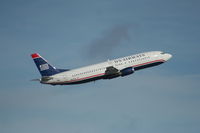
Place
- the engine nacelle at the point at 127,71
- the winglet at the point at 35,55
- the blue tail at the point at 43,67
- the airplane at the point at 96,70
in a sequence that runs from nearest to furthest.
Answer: the engine nacelle at the point at 127,71, the airplane at the point at 96,70, the blue tail at the point at 43,67, the winglet at the point at 35,55

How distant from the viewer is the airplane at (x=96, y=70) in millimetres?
109375

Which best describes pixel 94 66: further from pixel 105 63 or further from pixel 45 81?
pixel 45 81

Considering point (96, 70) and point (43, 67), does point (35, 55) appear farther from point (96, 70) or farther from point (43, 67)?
point (96, 70)

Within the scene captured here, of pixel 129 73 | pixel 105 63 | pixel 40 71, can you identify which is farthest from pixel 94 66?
pixel 40 71

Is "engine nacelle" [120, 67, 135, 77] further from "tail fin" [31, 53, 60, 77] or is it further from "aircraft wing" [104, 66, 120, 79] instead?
"tail fin" [31, 53, 60, 77]

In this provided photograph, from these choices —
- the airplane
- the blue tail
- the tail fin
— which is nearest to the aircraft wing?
the airplane

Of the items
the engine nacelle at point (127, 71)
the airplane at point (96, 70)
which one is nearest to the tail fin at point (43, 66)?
the airplane at point (96, 70)

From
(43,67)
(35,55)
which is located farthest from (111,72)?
(35,55)

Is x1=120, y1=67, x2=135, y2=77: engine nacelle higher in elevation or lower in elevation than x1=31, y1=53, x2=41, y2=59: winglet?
lower

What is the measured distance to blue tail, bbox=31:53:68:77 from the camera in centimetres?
11288

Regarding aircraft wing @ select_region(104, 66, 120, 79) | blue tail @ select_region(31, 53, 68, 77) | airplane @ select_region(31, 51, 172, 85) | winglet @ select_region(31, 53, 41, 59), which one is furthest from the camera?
winglet @ select_region(31, 53, 41, 59)

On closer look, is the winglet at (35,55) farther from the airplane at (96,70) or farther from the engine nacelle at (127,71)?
the engine nacelle at (127,71)

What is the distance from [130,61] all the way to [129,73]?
4.93 metres

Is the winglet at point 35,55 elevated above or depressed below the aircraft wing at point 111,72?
above
